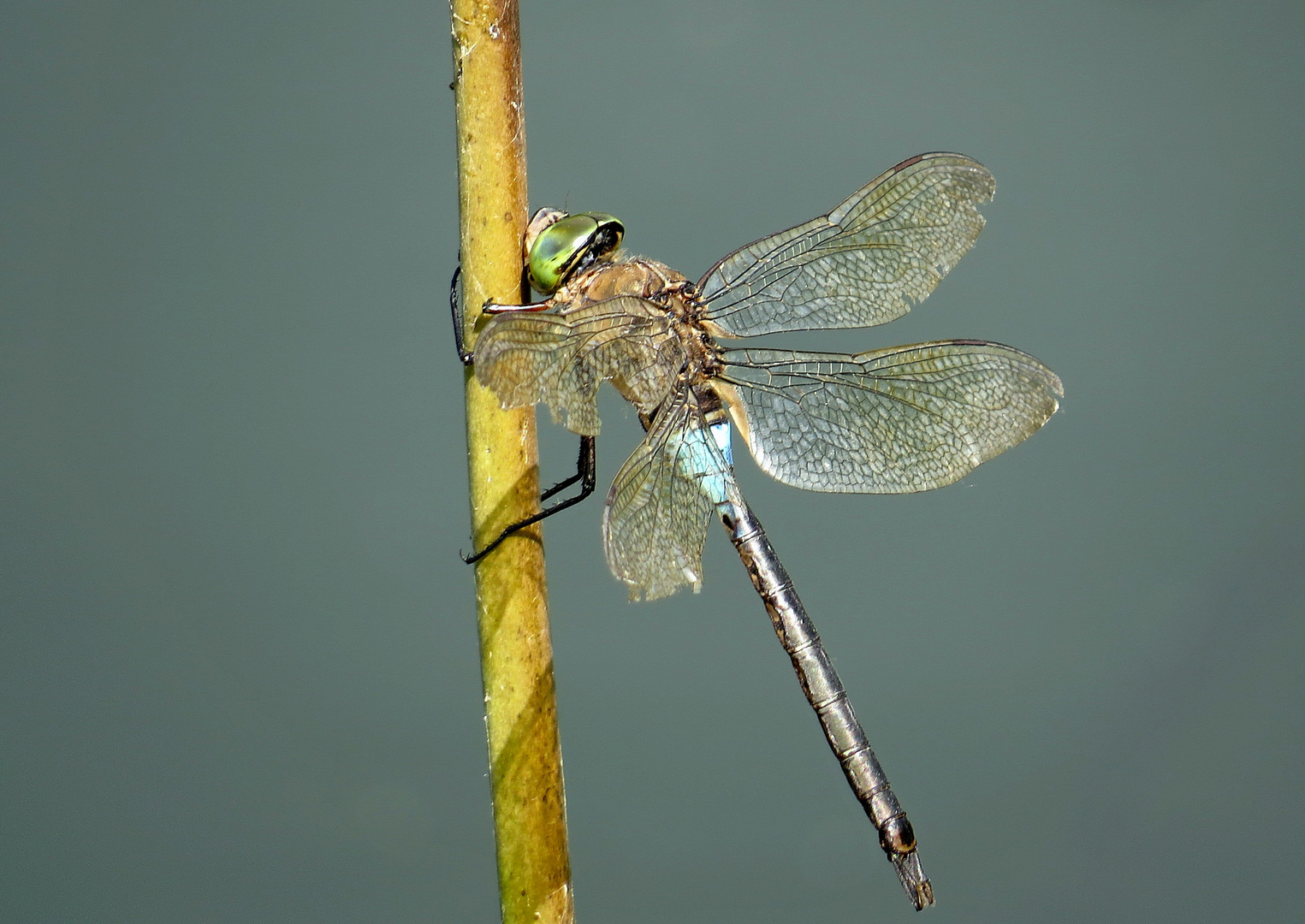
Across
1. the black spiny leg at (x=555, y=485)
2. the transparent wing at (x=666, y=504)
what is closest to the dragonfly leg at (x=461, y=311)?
the black spiny leg at (x=555, y=485)

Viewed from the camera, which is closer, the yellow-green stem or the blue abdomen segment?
Answer: the yellow-green stem

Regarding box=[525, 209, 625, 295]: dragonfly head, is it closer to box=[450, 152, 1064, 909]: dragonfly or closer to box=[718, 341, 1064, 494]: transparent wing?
box=[450, 152, 1064, 909]: dragonfly

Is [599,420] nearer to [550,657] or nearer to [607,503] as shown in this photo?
[607,503]

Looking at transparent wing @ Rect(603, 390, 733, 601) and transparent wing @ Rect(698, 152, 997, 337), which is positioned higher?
transparent wing @ Rect(698, 152, 997, 337)

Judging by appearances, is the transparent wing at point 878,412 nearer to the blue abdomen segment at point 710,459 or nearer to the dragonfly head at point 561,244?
the blue abdomen segment at point 710,459

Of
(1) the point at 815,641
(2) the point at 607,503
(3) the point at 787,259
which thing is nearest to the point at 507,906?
(2) the point at 607,503

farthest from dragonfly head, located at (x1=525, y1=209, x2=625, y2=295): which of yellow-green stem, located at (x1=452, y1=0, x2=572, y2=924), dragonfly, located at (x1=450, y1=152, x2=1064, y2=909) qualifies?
yellow-green stem, located at (x1=452, y1=0, x2=572, y2=924)

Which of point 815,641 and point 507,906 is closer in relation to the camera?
point 507,906
